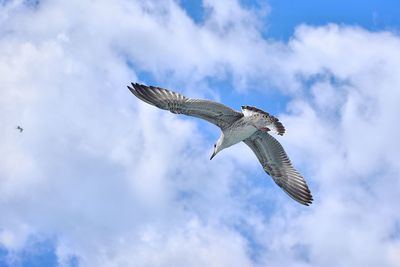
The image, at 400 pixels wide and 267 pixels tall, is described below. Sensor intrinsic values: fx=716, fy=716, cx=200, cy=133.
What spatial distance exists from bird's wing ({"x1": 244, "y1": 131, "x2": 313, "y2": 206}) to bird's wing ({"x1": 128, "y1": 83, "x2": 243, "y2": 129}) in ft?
11.0

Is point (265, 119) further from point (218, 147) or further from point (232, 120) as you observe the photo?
point (218, 147)

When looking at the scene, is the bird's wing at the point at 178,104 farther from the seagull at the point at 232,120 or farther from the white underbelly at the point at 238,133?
the white underbelly at the point at 238,133

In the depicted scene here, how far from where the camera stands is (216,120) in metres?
32.1

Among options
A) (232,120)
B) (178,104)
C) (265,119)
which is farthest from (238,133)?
(178,104)

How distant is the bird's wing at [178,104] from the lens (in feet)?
102

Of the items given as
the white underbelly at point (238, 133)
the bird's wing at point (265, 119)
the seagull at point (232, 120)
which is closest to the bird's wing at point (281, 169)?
the seagull at point (232, 120)

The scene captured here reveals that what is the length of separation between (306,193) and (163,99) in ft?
29.6

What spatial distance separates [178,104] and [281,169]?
24.1 feet

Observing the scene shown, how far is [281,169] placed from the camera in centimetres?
3562

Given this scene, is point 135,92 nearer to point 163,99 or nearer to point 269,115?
point 163,99

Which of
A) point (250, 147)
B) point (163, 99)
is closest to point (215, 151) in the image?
point (250, 147)

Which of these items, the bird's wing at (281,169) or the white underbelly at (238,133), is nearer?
the white underbelly at (238,133)

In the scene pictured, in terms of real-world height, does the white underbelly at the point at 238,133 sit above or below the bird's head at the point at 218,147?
below

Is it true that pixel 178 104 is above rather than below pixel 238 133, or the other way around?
above
